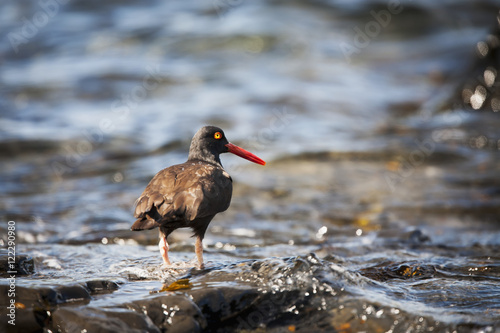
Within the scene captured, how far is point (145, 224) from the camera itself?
372 centimetres

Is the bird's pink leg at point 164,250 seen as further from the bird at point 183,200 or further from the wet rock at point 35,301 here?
the wet rock at point 35,301

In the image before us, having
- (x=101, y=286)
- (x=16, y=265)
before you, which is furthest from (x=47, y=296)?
(x=16, y=265)

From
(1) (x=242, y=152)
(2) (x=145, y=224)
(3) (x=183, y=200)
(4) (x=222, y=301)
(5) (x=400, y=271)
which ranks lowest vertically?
(5) (x=400, y=271)

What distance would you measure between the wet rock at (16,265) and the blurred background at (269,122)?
134 millimetres

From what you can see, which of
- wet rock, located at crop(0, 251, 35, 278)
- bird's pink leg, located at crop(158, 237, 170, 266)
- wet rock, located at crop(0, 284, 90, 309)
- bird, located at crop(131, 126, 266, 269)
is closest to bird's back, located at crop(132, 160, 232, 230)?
bird, located at crop(131, 126, 266, 269)

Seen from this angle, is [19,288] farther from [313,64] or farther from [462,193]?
[313,64]

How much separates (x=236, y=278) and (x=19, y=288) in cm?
125

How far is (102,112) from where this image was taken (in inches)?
438

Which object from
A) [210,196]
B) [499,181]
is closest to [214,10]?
[499,181]

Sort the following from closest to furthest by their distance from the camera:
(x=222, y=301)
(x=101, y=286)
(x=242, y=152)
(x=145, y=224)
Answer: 1. (x=222, y=301)
2. (x=101, y=286)
3. (x=145, y=224)
4. (x=242, y=152)

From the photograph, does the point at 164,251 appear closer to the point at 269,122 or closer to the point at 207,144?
the point at 207,144

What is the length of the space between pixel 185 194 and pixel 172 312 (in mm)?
968

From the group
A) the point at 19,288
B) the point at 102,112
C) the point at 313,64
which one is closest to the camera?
the point at 19,288

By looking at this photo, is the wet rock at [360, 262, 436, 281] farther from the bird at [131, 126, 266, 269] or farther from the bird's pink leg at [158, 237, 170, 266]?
the bird's pink leg at [158, 237, 170, 266]
